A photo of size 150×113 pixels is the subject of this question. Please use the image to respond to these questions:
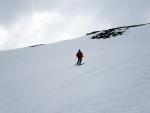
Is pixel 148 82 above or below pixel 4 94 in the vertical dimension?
above

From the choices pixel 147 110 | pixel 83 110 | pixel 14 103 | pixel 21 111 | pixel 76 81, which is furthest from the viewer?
pixel 76 81

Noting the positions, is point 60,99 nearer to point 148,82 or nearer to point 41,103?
point 41,103

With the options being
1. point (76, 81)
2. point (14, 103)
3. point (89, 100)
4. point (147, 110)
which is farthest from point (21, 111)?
point (147, 110)

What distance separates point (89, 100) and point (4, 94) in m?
8.09

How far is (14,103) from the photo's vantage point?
42.0 feet

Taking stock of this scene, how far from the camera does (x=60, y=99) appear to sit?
1144cm

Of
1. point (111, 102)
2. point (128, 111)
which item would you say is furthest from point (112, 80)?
point (128, 111)

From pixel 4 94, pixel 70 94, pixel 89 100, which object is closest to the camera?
pixel 89 100

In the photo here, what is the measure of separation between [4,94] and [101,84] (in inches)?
306

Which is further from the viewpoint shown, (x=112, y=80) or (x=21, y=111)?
(x=112, y=80)

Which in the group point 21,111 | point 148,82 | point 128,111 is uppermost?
point 148,82

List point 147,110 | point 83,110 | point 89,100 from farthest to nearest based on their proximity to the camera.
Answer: point 89,100 < point 83,110 < point 147,110

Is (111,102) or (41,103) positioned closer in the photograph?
(111,102)

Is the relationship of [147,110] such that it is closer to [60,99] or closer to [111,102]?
[111,102]
